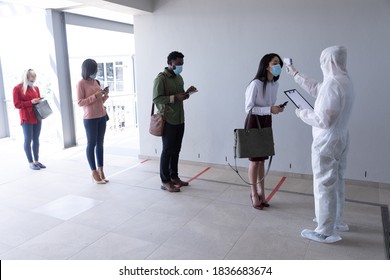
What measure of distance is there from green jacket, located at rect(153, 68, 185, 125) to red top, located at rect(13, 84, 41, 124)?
213 cm

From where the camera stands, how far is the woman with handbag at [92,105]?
3.66 m

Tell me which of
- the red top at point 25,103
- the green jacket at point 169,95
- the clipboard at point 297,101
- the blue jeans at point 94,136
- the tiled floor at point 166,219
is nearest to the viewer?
the tiled floor at point 166,219

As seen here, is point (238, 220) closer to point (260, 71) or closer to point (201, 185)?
point (201, 185)

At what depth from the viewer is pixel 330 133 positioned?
236cm

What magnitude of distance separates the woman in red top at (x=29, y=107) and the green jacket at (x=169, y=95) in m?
2.07

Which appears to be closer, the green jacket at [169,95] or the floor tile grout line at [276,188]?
the green jacket at [169,95]

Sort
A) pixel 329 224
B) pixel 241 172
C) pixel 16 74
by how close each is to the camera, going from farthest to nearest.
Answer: pixel 16 74 < pixel 241 172 < pixel 329 224

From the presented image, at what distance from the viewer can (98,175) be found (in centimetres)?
402

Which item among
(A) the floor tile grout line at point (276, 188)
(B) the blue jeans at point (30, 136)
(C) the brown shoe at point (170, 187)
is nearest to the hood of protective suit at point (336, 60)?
(A) the floor tile grout line at point (276, 188)

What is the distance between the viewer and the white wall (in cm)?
353

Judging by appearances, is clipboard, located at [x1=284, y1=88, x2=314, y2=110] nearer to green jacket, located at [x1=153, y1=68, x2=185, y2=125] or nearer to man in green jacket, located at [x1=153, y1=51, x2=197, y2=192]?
man in green jacket, located at [x1=153, y1=51, x2=197, y2=192]

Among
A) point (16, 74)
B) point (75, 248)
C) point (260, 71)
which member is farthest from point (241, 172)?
point (16, 74)

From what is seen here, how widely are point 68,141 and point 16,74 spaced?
2220 mm

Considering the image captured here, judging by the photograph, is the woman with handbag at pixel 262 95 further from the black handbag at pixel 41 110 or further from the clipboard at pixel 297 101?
the black handbag at pixel 41 110
